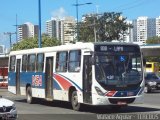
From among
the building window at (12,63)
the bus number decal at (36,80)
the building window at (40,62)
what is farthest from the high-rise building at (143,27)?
the building window at (40,62)

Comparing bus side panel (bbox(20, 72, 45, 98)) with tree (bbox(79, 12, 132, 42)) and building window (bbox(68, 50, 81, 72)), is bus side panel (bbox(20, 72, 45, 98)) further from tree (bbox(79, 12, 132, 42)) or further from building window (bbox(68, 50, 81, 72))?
tree (bbox(79, 12, 132, 42))

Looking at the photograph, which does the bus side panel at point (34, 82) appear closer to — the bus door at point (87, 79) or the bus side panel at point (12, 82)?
the bus side panel at point (12, 82)

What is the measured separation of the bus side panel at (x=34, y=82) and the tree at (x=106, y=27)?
56.5m

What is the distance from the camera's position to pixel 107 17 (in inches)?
3504

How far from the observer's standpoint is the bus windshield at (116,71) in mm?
19219

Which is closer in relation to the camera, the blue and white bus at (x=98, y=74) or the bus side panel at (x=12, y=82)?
the blue and white bus at (x=98, y=74)

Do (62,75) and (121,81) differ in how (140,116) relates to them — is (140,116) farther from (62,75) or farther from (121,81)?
(62,75)

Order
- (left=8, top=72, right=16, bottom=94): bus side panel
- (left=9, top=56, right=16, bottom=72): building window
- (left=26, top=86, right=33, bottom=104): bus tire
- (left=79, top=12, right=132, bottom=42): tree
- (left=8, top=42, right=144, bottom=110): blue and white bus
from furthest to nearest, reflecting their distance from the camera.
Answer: (left=79, top=12, right=132, bottom=42): tree
(left=9, top=56, right=16, bottom=72): building window
(left=8, top=72, right=16, bottom=94): bus side panel
(left=26, top=86, right=33, bottom=104): bus tire
(left=8, top=42, right=144, bottom=110): blue and white bus

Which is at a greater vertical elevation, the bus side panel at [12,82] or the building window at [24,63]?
the building window at [24,63]

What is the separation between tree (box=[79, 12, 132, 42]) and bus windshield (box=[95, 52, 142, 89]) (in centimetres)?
6365

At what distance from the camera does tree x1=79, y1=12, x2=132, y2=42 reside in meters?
85.1

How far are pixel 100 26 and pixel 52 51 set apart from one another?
6229 centimetres

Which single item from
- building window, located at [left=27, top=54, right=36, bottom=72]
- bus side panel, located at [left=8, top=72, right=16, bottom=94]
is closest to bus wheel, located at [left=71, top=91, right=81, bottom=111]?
building window, located at [left=27, top=54, right=36, bottom=72]

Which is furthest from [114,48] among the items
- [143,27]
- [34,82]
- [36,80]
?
[143,27]
